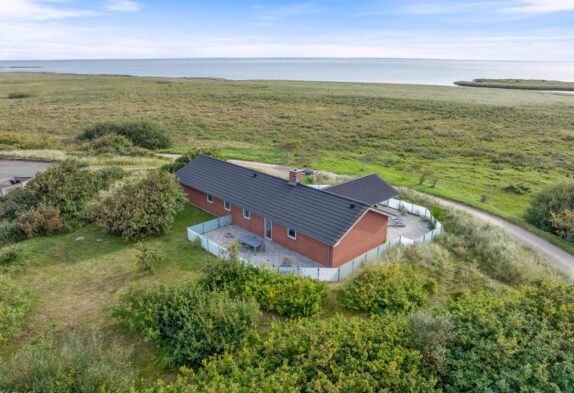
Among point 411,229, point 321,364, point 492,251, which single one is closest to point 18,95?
point 411,229

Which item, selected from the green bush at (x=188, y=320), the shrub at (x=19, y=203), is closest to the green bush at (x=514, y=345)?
the green bush at (x=188, y=320)

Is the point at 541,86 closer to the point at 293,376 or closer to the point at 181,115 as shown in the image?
the point at 181,115

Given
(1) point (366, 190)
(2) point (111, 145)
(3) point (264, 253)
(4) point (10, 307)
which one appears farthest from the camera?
(2) point (111, 145)

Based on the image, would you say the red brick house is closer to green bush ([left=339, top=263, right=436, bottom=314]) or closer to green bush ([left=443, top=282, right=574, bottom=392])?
green bush ([left=339, top=263, right=436, bottom=314])

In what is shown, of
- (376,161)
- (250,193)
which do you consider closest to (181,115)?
(376,161)

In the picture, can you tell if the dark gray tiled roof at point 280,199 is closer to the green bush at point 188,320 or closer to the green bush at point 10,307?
the green bush at point 188,320

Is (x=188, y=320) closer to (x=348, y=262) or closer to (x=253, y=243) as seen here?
(x=253, y=243)
